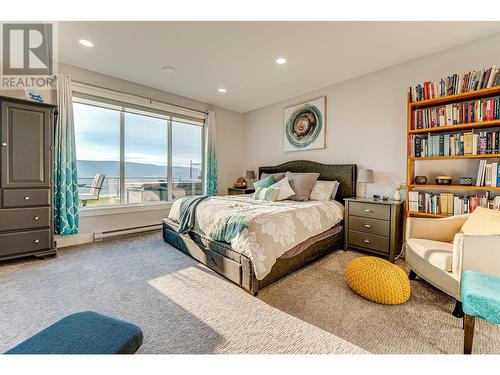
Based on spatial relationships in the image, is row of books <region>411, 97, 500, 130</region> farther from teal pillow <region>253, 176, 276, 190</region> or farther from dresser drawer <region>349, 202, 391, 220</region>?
teal pillow <region>253, 176, 276, 190</region>

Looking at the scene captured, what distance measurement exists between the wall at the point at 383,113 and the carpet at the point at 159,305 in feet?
8.23

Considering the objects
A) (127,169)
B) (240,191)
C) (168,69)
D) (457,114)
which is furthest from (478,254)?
(127,169)

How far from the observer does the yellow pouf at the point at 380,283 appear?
175 cm

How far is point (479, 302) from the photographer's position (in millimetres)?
1165

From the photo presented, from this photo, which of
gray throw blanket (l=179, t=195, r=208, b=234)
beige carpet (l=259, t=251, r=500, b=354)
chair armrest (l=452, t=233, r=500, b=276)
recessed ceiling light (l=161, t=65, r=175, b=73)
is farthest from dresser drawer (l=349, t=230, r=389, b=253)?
recessed ceiling light (l=161, t=65, r=175, b=73)

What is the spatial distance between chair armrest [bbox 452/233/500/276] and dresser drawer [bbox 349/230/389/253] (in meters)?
1.13

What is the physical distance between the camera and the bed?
1940mm

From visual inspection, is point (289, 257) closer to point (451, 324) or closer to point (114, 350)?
point (451, 324)

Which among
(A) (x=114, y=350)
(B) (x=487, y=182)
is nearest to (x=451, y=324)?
(B) (x=487, y=182)

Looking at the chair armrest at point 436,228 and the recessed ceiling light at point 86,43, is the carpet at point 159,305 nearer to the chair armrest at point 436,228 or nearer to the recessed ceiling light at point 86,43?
the chair armrest at point 436,228

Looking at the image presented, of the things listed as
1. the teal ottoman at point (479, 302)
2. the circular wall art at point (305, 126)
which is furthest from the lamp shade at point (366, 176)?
the teal ottoman at point (479, 302)

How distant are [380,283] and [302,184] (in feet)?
6.29

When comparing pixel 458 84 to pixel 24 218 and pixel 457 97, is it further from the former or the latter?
pixel 24 218
